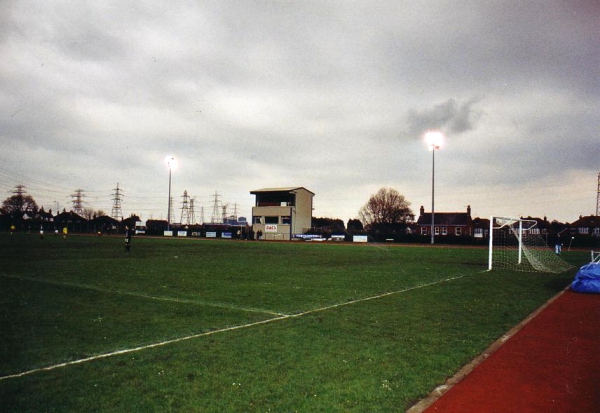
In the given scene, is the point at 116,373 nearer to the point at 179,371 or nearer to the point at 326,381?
the point at 179,371

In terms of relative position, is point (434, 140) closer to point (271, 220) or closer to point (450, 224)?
point (271, 220)

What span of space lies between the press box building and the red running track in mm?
61505

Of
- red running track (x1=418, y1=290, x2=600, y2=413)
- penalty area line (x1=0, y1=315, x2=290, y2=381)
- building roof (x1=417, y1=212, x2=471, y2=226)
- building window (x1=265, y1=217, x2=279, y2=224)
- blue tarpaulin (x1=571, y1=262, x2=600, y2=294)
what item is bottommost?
penalty area line (x1=0, y1=315, x2=290, y2=381)

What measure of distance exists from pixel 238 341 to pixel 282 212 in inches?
2510

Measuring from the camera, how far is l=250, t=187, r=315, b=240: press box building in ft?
229

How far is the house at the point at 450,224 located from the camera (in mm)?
93250

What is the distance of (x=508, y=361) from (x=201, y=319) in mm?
5709

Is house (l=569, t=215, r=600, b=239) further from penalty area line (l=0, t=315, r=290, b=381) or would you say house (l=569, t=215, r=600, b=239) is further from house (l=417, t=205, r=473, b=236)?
penalty area line (l=0, t=315, r=290, b=381)

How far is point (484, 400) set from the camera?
4.46 metres

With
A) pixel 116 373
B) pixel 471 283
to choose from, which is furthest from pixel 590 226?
pixel 116 373

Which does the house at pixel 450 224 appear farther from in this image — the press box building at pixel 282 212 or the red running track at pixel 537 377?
the red running track at pixel 537 377

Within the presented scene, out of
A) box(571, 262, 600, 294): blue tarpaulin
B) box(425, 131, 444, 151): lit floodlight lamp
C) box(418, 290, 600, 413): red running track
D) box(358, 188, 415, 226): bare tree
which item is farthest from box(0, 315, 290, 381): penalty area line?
box(358, 188, 415, 226): bare tree

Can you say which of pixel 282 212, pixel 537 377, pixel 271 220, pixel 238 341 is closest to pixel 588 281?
pixel 537 377

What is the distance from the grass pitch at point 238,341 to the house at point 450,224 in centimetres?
8494
